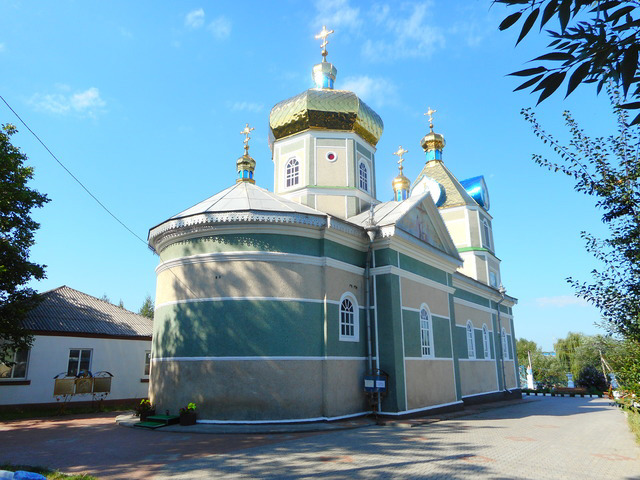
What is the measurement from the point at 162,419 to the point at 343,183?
32.1 ft

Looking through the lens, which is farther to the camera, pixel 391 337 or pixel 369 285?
pixel 369 285

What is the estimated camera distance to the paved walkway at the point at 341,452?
674 centimetres

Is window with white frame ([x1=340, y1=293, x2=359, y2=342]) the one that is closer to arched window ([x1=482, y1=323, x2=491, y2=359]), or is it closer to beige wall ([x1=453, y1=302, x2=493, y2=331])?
beige wall ([x1=453, y1=302, x2=493, y2=331])

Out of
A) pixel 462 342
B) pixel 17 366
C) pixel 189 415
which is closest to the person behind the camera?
pixel 189 415

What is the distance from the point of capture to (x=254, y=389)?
1091cm

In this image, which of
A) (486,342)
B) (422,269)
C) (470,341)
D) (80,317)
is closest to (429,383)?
(422,269)

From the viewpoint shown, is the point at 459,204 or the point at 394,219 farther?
the point at 459,204

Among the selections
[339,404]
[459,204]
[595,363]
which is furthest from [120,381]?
[595,363]

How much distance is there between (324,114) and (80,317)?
40.7 ft

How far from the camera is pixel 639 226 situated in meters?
6.11

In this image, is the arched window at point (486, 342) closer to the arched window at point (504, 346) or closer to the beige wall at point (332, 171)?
the arched window at point (504, 346)

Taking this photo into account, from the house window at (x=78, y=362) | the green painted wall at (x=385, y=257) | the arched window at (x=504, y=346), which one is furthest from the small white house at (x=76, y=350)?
the arched window at (x=504, y=346)

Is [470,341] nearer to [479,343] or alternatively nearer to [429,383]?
[479,343]

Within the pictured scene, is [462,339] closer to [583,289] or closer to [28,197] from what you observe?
[583,289]
